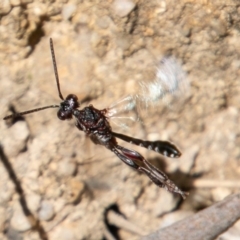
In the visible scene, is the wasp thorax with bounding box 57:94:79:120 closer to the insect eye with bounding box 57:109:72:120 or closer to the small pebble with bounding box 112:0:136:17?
the insect eye with bounding box 57:109:72:120

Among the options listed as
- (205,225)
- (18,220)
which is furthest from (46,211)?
(205,225)

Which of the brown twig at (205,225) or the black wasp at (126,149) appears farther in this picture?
the black wasp at (126,149)

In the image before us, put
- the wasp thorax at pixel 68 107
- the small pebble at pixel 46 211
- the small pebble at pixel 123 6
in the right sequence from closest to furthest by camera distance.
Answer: the small pebble at pixel 123 6 → the wasp thorax at pixel 68 107 → the small pebble at pixel 46 211

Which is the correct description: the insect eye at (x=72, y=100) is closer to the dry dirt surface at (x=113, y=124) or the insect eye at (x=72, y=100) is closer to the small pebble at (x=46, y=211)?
the dry dirt surface at (x=113, y=124)

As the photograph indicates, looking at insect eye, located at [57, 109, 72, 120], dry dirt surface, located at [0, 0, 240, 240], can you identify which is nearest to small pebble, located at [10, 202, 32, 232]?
dry dirt surface, located at [0, 0, 240, 240]

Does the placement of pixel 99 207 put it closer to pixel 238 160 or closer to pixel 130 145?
pixel 130 145

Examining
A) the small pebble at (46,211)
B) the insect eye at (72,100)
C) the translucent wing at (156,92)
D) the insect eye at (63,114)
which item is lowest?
the small pebble at (46,211)

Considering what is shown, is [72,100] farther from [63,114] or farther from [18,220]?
[18,220]

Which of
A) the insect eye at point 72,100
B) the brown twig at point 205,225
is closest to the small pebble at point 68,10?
the insect eye at point 72,100
